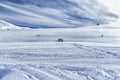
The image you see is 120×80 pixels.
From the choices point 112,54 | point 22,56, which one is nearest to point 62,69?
point 22,56

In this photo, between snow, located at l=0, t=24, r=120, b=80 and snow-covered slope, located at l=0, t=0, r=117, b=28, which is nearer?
snow, located at l=0, t=24, r=120, b=80

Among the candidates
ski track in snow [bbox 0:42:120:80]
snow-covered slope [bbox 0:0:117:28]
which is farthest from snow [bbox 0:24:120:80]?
snow-covered slope [bbox 0:0:117:28]

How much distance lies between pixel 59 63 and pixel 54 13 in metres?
14.6

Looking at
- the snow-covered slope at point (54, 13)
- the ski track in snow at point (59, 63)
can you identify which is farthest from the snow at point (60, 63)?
the snow-covered slope at point (54, 13)

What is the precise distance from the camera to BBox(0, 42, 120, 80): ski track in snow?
4.56 meters

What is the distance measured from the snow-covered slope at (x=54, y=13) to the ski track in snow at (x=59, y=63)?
1075 centimetres

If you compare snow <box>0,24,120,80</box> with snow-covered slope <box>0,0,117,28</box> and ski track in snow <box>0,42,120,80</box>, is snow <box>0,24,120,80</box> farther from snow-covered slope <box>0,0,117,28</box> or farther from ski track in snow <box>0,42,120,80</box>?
snow-covered slope <box>0,0,117,28</box>

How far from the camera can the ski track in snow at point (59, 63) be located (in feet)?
15.0

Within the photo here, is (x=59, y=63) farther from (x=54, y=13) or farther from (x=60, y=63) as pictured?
(x=54, y=13)

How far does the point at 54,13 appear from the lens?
19.7m

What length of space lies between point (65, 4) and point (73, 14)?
51.8 inches

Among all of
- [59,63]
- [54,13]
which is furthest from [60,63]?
[54,13]

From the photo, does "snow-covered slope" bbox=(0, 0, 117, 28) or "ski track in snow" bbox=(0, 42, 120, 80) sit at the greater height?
"snow-covered slope" bbox=(0, 0, 117, 28)

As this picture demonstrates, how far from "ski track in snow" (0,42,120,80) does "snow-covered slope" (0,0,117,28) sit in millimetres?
10749
